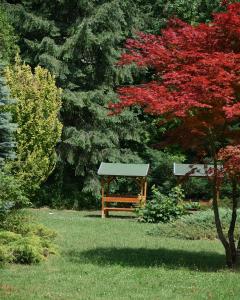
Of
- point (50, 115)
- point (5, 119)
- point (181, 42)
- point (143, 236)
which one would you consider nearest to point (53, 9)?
point (50, 115)

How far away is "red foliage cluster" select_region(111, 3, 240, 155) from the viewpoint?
8500 mm

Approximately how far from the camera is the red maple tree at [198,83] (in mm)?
8516

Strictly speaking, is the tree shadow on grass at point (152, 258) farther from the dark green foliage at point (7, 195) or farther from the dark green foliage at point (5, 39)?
Answer: the dark green foliage at point (5, 39)

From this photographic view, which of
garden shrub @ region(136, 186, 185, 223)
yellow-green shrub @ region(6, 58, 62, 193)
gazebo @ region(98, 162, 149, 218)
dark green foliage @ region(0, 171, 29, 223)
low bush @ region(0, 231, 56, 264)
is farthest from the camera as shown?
gazebo @ region(98, 162, 149, 218)

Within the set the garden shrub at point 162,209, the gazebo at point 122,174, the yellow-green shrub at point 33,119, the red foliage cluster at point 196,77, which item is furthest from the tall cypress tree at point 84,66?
the red foliage cluster at point 196,77

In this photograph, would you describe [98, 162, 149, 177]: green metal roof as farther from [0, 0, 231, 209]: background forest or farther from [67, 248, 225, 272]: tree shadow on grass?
[67, 248, 225, 272]: tree shadow on grass

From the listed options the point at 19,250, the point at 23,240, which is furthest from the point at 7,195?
the point at 19,250

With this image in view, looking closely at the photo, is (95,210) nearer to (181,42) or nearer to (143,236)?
(143,236)

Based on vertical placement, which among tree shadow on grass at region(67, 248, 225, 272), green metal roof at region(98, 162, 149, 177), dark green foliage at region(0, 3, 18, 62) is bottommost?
→ tree shadow on grass at region(67, 248, 225, 272)

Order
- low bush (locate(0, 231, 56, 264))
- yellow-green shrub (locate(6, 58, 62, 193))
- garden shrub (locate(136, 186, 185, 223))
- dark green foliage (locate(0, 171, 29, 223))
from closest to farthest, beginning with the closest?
low bush (locate(0, 231, 56, 264)) → dark green foliage (locate(0, 171, 29, 223)) → garden shrub (locate(136, 186, 185, 223)) → yellow-green shrub (locate(6, 58, 62, 193))

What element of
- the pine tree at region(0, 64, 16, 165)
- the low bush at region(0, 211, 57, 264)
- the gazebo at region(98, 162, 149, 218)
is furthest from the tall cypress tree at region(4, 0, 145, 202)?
the low bush at region(0, 211, 57, 264)

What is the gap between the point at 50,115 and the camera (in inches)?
768

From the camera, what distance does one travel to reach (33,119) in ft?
64.2

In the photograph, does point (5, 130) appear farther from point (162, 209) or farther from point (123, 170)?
point (123, 170)
